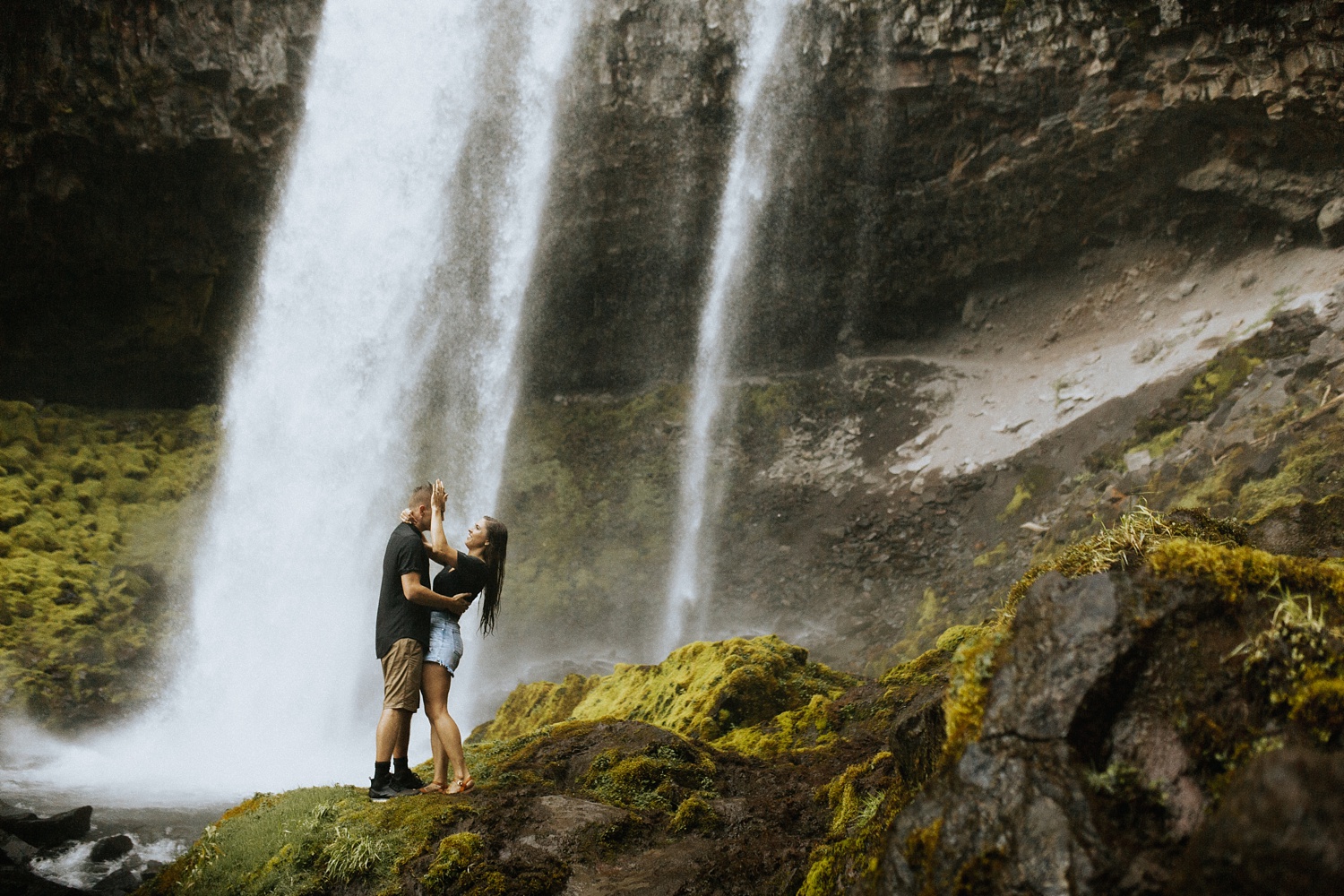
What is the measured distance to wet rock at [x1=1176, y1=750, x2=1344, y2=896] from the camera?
5.26ft

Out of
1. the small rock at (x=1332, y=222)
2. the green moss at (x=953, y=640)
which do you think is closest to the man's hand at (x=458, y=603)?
the green moss at (x=953, y=640)

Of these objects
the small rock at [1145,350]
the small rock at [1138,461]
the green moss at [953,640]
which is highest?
the small rock at [1145,350]

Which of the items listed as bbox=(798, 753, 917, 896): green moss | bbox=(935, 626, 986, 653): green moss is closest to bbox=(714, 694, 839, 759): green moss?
bbox=(935, 626, 986, 653): green moss

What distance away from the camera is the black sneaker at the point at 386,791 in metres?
4.80

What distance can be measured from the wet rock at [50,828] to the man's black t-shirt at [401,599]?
16.8 ft

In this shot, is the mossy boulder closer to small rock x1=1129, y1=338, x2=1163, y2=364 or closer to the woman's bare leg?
the woman's bare leg

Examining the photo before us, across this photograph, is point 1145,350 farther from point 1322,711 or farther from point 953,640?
point 1322,711

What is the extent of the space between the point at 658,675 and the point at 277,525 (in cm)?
1299

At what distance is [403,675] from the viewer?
15.8 feet

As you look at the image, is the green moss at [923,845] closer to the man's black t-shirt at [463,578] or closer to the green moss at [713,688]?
the man's black t-shirt at [463,578]

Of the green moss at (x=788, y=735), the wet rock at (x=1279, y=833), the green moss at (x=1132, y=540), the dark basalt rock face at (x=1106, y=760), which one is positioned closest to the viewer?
the wet rock at (x=1279, y=833)

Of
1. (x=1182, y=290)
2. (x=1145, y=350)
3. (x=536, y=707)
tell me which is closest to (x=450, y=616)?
(x=536, y=707)

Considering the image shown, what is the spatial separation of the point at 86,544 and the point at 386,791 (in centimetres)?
1549

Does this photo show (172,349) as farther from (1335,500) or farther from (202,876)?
(1335,500)
